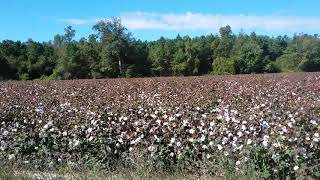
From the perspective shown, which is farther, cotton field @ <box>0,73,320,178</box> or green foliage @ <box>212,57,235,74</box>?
green foliage @ <box>212,57,235,74</box>

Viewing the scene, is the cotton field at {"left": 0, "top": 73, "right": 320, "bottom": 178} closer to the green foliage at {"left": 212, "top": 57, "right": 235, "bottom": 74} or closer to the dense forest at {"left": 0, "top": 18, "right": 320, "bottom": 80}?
the dense forest at {"left": 0, "top": 18, "right": 320, "bottom": 80}

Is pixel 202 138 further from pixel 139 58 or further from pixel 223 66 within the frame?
pixel 139 58

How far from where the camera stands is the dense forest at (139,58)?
78188mm

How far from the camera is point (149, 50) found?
3583 inches

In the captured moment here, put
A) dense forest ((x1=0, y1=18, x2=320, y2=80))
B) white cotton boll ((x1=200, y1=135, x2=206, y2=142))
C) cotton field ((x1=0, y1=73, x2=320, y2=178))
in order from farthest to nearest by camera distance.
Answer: dense forest ((x1=0, y1=18, x2=320, y2=80))
white cotton boll ((x1=200, y1=135, x2=206, y2=142))
cotton field ((x1=0, y1=73, x2=320, y2=178))

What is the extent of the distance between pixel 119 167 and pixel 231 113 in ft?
7.02

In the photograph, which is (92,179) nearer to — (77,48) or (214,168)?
(214,168)

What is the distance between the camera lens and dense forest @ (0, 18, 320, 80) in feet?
257

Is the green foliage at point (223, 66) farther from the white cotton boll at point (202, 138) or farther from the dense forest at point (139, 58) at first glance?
the white cotton boll at point (202, 138)

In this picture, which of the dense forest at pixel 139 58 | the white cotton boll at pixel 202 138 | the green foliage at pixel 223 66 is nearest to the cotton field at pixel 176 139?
the white cotton boll at pixel 202 138

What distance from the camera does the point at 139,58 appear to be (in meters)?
85.6

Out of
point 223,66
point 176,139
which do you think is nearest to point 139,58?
point 223,66

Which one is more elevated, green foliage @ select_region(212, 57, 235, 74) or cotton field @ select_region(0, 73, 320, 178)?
cotton field @ select_region(0, 73, 320, 178)

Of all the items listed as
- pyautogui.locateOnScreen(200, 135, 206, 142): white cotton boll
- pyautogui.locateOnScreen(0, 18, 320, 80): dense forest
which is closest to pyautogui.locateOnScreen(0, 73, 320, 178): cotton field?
pyautogui.locateOnScreen(200, 135, 206, 142): white cotton boll
